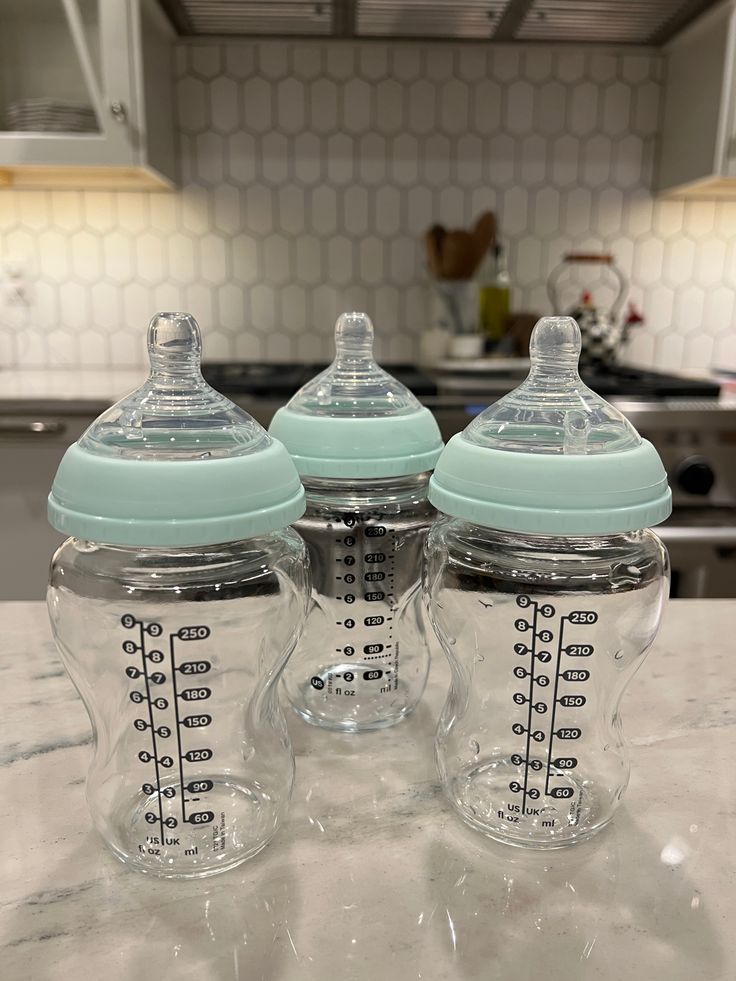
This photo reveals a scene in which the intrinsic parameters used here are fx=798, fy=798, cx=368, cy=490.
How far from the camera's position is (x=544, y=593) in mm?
470

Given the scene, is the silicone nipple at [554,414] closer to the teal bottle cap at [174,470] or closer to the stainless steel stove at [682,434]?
the teal bottle cap at [174,470]

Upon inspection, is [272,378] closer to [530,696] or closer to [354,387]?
[354,387]

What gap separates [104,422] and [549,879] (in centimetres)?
33

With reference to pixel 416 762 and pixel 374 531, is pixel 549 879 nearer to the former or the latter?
pixel 416 762

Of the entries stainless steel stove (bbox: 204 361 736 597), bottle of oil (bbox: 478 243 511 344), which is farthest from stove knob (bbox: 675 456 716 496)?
bottle of oil (bbox: 478 243 511 344)

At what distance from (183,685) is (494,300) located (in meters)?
1.72

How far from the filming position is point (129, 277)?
2096 mm

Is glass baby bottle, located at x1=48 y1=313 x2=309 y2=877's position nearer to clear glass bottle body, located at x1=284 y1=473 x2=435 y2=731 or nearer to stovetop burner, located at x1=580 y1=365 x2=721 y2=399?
clear glass bottle body, located at x1=284 y1=473 x2=435 y2=731

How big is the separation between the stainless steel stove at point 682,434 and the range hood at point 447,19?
0.82 metres

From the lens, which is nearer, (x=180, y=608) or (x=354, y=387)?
(x=180, y=608)

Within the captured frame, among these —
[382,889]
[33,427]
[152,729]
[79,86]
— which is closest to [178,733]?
[152,729]

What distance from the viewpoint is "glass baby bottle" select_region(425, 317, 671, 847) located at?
0.40m

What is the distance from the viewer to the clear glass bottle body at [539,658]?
47 cm

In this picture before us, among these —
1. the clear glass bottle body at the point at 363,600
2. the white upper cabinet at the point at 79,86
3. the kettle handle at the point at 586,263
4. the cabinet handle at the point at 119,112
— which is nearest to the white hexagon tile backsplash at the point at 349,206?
the kettle handle at the point at 586,263
